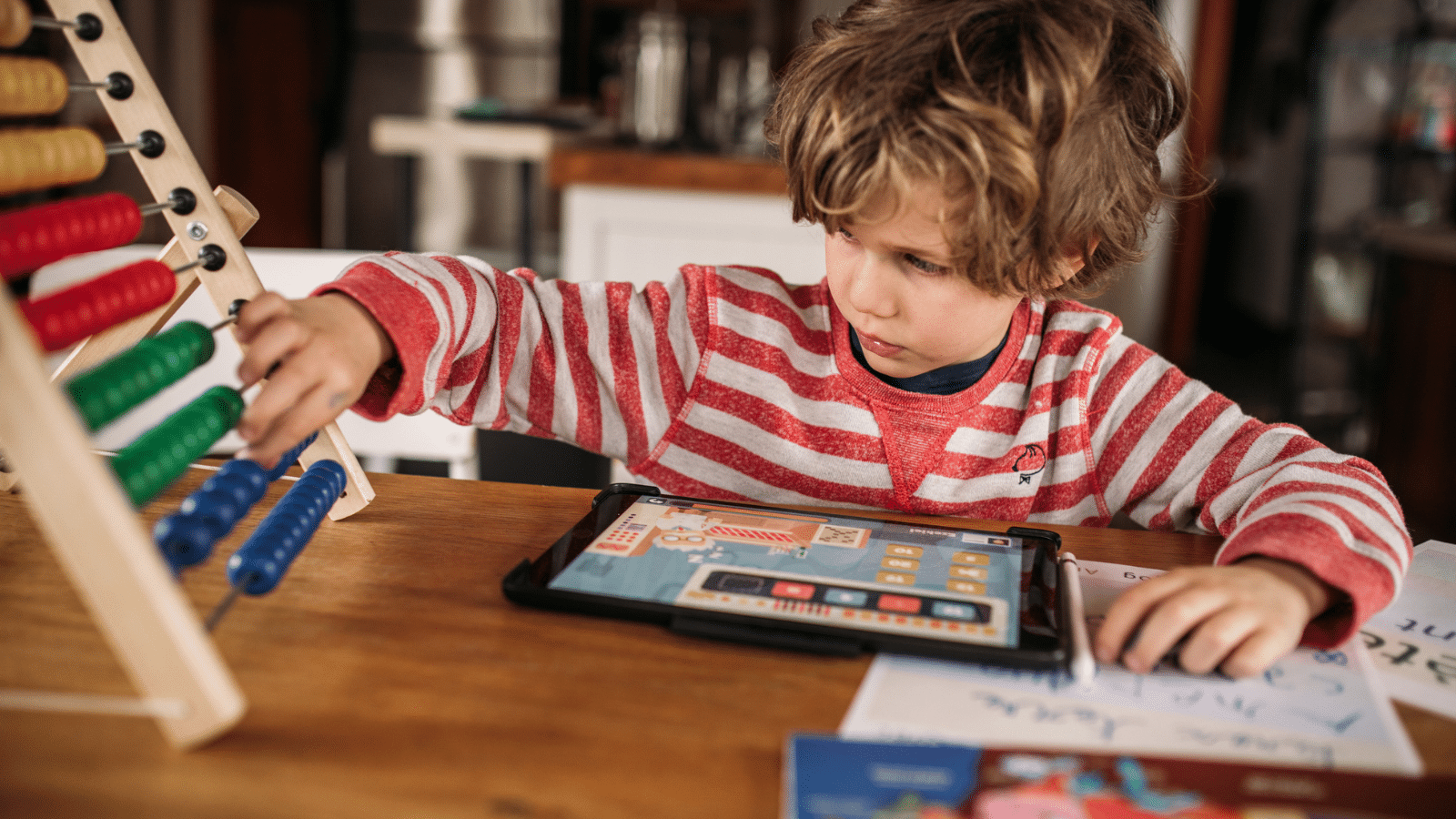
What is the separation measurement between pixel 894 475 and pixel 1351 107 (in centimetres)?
388

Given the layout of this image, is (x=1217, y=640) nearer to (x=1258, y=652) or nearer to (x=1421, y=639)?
(x=1258, y=652)

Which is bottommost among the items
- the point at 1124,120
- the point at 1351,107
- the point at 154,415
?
the point at 154,415

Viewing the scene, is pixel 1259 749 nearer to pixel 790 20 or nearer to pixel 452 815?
pixel 452 815

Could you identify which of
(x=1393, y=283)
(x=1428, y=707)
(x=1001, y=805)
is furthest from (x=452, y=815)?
(x=1393, y=283)

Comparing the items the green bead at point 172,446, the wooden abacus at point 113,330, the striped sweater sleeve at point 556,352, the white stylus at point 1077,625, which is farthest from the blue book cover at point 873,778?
the striped sweater sleeve at point 556,352

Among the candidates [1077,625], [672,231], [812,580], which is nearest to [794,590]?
[812,580]

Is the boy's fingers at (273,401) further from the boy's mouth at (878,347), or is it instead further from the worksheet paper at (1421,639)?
the worksheet paper at (1421,639)

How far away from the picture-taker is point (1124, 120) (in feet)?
2.63

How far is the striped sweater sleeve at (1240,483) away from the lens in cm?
60

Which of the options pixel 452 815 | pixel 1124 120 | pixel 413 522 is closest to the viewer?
pixel 452 815

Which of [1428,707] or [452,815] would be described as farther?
[1428,707]

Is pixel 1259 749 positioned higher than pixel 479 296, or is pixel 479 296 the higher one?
pixel 479 296

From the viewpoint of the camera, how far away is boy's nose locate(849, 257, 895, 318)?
30.1 inches

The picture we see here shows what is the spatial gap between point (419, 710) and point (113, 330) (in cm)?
43
